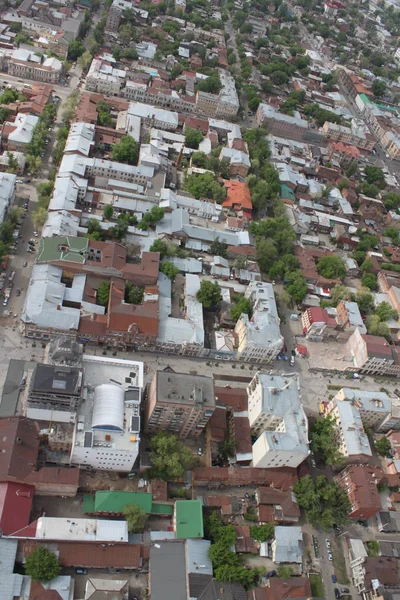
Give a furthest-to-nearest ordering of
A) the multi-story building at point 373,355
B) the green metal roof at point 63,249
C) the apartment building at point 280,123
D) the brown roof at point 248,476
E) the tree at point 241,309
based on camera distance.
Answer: the apartment building at point 280,123 → the tree at point 241,309 → the multi-story building at point 373,355 → the green metal roof at point 63,249 → the brown roof at point 248,476

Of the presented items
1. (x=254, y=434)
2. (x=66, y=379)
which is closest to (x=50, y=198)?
(x=66, y=379)

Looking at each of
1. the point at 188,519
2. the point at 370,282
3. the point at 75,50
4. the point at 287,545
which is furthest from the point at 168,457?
the point at 75,50

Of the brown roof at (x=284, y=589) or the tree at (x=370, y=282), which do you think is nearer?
the brown roof at (x=284, y=589)

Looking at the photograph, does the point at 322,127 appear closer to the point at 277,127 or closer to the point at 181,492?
the point at 277,127

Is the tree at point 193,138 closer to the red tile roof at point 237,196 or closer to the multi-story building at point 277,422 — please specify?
the red tile roof at point 237,196

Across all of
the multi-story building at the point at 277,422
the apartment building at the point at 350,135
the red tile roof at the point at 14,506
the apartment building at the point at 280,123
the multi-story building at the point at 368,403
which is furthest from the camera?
the apartment building at the point at 350,135

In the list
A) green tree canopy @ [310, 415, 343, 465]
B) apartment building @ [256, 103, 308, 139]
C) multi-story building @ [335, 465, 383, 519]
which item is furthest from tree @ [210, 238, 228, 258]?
apartment building @ [256, 103, 308, 139]

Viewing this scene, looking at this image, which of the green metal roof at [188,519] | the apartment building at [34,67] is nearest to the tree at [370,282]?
the green metal roof at [188,519]
